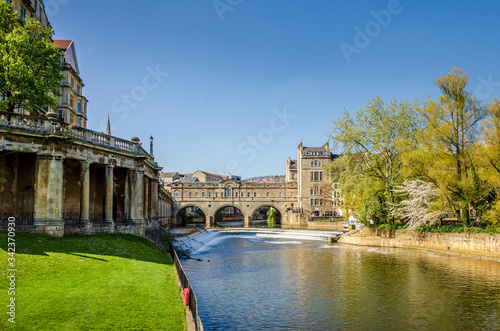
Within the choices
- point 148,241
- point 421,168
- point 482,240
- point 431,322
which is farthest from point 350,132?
point 431,322


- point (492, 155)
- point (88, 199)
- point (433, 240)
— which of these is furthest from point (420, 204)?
point (88, 199)

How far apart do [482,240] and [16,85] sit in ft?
111

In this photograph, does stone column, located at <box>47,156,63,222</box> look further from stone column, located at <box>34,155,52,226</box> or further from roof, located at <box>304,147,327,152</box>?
roof, located at <box>304,147,327,152</box>

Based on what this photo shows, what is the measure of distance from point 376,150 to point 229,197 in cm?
5641

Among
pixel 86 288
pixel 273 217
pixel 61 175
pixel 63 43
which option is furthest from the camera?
pixel 273 217

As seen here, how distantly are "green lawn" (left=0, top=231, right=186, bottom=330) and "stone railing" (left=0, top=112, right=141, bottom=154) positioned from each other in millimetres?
5458

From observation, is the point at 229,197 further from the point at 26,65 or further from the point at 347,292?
the point at 347,292

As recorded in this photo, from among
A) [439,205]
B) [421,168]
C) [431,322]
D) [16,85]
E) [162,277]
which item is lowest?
[431,322]

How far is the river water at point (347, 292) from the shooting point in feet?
46.8

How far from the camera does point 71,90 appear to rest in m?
50.6

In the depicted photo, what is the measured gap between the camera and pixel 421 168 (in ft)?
112

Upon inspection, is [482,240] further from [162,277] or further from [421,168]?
[162,277]

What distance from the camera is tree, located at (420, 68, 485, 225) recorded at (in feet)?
102

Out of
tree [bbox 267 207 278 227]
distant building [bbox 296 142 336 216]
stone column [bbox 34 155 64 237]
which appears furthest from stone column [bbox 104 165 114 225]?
tree [bbox 267 207 278 227]
